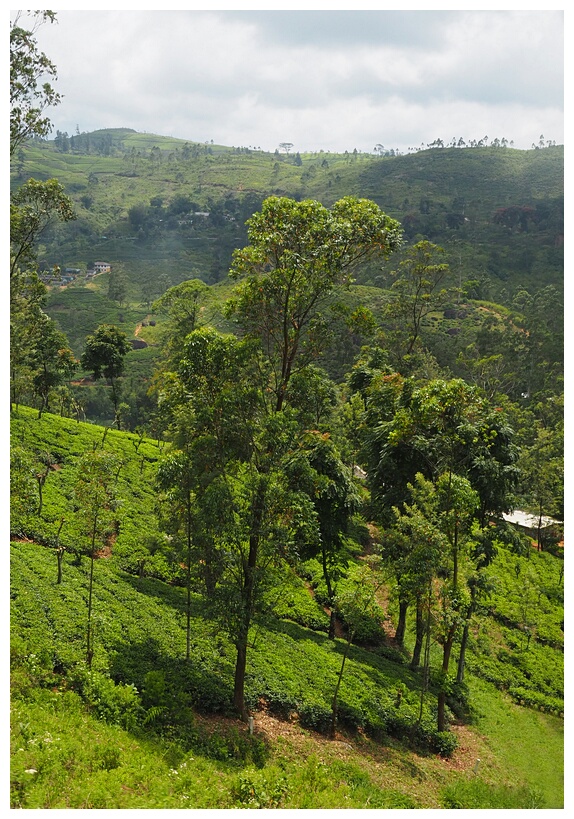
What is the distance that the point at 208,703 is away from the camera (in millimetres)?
15109

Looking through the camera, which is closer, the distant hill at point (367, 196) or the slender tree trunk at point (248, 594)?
the slender tree trunk at point (248, 594)

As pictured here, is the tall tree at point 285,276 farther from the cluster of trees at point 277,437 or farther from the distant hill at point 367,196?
the distant hill at point 367,196

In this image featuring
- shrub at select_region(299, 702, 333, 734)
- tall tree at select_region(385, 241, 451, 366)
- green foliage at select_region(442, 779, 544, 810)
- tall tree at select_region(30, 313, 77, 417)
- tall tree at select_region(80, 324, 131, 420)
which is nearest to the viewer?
green foliage at select_region(442, 779, 544, 810)

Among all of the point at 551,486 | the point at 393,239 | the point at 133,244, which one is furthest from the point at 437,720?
the point at 133,244

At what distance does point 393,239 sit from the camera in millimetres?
14891

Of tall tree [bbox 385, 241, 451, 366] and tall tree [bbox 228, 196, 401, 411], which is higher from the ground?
tall tree [bbox 385, 241, 451, 366]

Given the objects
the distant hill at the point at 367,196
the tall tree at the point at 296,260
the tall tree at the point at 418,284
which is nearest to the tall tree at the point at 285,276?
the tall tree at the point at 296,260

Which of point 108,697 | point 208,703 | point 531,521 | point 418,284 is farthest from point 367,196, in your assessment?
point 108,697

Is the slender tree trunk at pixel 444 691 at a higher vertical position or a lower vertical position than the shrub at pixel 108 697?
lower

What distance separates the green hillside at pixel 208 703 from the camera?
37.5 feet

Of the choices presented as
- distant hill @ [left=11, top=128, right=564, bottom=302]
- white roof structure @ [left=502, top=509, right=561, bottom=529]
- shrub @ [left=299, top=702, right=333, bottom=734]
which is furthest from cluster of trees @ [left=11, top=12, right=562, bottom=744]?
distant hill @ [left=11, top=128, right=564, bottom=302]

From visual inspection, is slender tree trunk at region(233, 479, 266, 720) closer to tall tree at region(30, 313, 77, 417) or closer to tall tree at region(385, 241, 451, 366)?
tall tree at region(385, 241, 451, 366)

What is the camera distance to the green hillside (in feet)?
37.5

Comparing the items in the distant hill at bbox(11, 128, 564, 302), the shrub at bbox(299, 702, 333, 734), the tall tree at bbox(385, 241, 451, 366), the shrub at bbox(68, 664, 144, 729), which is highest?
the distant hill at bbox(11, 128, 564, 302)
